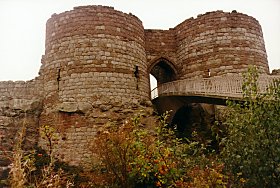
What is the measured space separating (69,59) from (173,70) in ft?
A: 18.9

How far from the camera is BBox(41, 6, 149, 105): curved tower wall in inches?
481

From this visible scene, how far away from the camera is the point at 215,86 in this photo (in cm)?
1170

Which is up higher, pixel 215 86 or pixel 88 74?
pixel 88 74

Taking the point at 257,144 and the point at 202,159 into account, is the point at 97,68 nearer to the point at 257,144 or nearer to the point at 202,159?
the point at 202,159

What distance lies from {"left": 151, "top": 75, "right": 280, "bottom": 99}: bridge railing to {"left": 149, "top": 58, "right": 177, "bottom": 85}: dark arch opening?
6.10 feet

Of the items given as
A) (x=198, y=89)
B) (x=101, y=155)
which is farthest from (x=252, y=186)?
(x=198, y=89)

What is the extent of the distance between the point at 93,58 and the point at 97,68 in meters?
0.48

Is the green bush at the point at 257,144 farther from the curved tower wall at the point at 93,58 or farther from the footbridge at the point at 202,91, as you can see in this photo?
the curved tower wall at the point at 93,58

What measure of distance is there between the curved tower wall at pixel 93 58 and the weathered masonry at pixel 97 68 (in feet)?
0.13

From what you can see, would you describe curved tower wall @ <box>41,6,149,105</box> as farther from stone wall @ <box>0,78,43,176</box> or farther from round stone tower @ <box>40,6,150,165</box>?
stone wall @ <box>0,78,43,176</box>

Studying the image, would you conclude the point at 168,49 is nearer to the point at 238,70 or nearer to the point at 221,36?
the point at 221,36

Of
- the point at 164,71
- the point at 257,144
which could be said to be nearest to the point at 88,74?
the point at 164,71

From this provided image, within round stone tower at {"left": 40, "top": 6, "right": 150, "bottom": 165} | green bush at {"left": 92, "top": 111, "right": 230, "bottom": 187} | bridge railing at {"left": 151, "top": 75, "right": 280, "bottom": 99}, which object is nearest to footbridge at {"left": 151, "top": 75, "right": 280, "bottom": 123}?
bridge railing at {"left": 151, "top": 75, "right": 280, "bottom": 99}

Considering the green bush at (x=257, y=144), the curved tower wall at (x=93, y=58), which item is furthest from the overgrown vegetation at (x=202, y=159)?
the curved tower wall at (x=93, y=58)
